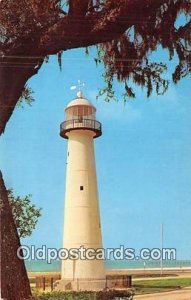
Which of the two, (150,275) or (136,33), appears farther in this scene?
(136,33)

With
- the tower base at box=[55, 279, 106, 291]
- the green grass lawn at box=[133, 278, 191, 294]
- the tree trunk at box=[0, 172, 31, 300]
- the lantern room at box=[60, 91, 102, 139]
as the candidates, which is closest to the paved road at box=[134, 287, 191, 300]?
the green grass lawn at box=[133, 278, 191, 294]

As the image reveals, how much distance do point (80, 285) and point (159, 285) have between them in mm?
343

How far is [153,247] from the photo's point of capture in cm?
238

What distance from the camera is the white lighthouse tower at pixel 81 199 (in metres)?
2.36

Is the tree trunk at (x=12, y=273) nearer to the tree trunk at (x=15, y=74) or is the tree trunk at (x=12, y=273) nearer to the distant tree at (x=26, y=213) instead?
the distant tree at (x=26, y=213)

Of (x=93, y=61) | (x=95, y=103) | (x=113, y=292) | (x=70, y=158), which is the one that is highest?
(x=93, y=61)

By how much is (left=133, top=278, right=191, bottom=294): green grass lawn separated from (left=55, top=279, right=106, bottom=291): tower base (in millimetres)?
152

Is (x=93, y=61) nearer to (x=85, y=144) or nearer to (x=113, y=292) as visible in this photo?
(x=85, y=144)

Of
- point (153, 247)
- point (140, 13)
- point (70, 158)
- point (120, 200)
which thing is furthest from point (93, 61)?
point (153, 247)

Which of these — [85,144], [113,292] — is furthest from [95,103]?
[113,292]

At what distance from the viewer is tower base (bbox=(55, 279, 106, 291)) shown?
7.73ft

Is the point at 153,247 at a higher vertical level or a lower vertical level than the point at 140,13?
lower

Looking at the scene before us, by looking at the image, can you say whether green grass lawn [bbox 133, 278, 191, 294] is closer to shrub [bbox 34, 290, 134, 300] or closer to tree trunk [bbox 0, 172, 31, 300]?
shrub [bbox 34, 290, 134, 300]

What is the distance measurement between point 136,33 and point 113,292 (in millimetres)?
1160
